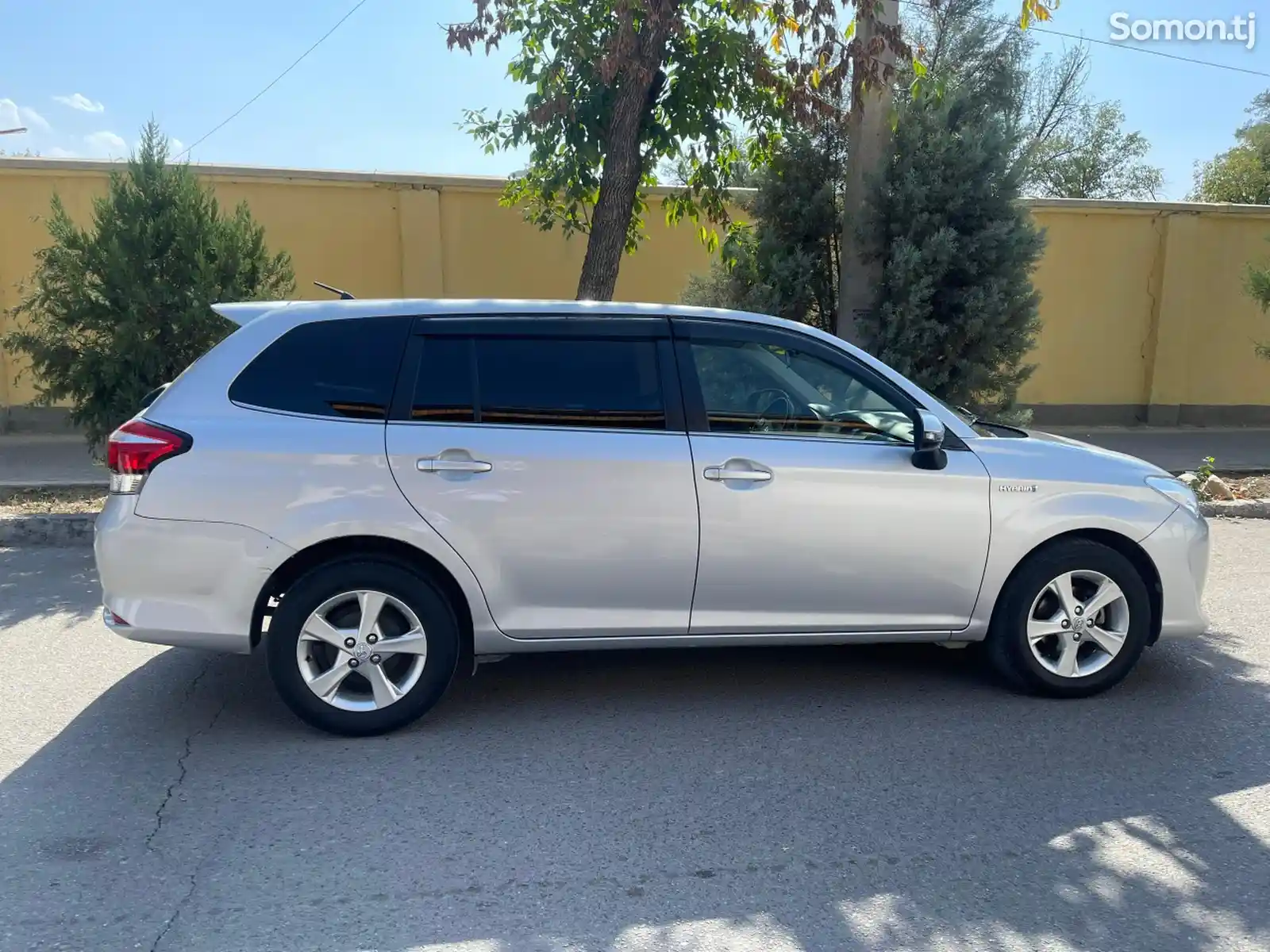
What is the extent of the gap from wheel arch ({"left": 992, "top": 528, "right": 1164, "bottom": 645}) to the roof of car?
160cm

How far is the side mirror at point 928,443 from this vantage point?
4488 mm

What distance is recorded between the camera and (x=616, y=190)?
28.8 feet

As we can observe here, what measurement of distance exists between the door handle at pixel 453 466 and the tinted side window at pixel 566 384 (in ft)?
0.69

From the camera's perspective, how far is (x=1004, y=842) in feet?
11.8

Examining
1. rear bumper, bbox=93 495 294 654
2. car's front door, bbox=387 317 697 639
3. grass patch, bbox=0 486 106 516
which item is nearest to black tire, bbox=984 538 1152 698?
car's front door, bbox=387 317 697 639

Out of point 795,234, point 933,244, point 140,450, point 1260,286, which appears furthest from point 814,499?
point 1260,286

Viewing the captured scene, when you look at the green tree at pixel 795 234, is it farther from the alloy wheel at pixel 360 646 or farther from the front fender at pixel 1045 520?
the alloy wheel at pixel 360 646

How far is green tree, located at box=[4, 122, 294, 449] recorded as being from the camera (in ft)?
27.9

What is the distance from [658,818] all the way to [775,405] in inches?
73.6

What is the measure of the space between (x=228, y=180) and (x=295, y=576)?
873 cm

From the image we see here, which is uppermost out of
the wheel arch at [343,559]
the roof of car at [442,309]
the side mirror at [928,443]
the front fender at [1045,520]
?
the roof of car at [442,309]

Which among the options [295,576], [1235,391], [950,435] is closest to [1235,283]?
[1235,391]

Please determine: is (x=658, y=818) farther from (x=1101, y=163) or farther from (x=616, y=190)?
(x=1101, y=163)

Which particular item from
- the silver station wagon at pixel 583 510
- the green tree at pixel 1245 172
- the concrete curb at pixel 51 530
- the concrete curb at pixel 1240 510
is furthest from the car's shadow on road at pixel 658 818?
the green tree at pixel 1245 172
